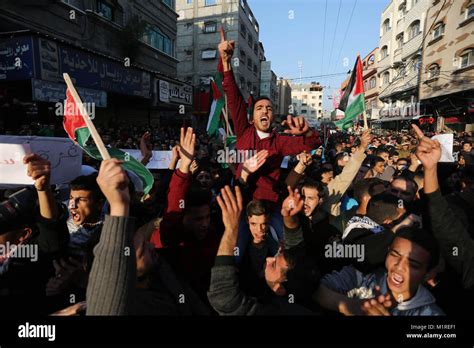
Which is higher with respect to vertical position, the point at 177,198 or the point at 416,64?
the point at 416,64

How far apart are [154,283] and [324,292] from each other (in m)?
1.09

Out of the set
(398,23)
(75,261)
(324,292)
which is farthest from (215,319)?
(398,23)

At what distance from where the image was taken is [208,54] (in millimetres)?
35000

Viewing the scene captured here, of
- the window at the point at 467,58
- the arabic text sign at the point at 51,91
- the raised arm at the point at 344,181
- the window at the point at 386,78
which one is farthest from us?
the window at the point at 386,78

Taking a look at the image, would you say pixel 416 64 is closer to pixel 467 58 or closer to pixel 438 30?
pixel 438 30

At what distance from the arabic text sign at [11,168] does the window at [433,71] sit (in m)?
26.0

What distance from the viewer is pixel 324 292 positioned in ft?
5.99

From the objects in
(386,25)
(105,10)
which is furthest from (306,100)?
(105,10)

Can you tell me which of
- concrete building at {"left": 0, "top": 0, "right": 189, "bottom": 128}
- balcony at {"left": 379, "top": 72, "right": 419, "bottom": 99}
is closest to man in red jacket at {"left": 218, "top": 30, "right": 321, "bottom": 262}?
concrete building at {"left": 0, "top": 0, "right": 189, "bottom": 128}

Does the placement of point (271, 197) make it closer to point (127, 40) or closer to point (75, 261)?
point (75, 261)

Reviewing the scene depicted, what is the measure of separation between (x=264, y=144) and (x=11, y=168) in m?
2.40

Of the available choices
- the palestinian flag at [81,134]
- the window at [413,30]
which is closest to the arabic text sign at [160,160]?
the palestinian flag at [81,134]

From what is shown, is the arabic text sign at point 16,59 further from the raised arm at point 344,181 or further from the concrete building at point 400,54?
the concrete building at point 400,54

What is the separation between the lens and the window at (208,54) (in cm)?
3478
